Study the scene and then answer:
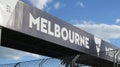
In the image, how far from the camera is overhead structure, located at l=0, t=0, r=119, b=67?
16547 millimetres

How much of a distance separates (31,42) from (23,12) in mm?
3215

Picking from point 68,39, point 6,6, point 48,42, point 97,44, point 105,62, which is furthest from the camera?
point 105,62

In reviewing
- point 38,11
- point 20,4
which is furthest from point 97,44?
point 20,4

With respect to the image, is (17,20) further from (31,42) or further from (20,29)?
(31,42)

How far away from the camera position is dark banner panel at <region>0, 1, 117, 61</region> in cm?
1703

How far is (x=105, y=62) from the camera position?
27.5 m

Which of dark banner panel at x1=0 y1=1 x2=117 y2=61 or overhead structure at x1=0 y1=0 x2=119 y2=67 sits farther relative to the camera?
dark banner panel at x1=0 y1=1 x2=117 y2=61

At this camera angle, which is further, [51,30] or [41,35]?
[51,30]

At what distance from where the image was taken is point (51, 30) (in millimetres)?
19641

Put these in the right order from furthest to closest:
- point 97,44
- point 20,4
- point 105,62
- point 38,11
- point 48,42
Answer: point 105,62 < point 97,44 < point 48,42 < point 38,11 < point 20,4

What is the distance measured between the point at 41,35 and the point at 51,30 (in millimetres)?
1051

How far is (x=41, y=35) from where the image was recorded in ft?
61.6

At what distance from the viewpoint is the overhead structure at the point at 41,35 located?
16.5 m

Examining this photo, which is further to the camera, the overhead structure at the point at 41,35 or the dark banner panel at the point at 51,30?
the dark banner panel at the point at 51,30
